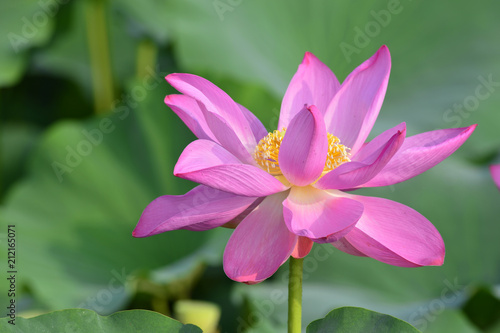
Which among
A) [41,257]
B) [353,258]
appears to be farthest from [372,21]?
[41,257]

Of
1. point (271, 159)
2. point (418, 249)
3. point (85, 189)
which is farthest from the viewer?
point (85, 189)

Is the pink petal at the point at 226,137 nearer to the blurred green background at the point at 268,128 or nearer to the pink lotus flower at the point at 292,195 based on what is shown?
the pink lotus flower at the point at 292,195

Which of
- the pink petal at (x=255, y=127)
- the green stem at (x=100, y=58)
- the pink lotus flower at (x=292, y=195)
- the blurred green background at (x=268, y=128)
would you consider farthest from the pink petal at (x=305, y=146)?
Answer: the green stem at (x=100, y=58)

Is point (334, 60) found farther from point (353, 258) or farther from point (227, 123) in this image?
point (227, 123)

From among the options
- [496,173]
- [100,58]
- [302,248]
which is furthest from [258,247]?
[100,58]

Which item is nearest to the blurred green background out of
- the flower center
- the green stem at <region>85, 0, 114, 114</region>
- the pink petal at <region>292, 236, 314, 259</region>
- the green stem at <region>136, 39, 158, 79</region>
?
the green stem at <region>85, 0, 114, 114</region>

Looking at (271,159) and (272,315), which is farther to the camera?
(272,315)

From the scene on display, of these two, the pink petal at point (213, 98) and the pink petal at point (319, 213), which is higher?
the pink petal at point (213, 98)
